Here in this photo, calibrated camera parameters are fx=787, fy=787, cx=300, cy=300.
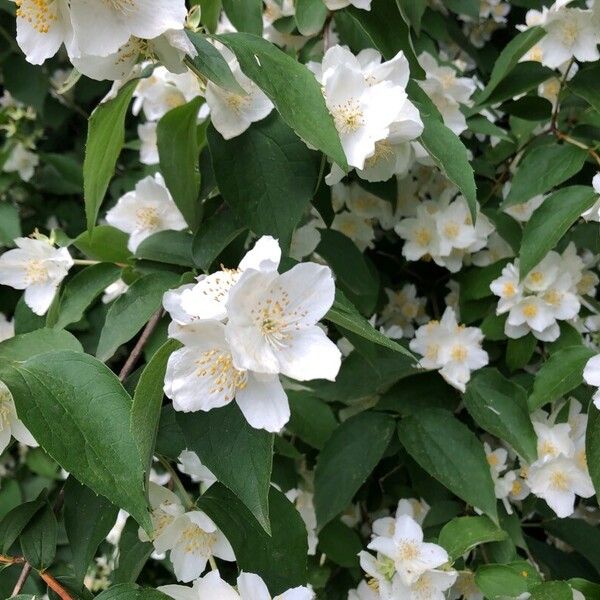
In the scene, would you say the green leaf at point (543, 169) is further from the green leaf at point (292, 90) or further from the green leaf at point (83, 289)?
the green leaf at point (83, 289)

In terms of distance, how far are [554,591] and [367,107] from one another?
0.67 metres

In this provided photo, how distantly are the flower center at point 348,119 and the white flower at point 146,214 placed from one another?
454mm

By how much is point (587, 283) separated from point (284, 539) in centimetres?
84

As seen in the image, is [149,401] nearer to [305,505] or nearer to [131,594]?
[131,594]

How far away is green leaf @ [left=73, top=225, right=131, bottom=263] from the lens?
4.55 ft

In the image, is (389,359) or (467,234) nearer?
(389,359)

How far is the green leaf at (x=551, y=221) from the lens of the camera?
1211 mm

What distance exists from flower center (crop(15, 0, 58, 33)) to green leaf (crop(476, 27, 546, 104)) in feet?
2.52

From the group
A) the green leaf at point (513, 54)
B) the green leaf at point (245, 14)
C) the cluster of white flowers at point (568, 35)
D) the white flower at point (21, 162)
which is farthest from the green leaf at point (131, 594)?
the white flower at point (21, 162)

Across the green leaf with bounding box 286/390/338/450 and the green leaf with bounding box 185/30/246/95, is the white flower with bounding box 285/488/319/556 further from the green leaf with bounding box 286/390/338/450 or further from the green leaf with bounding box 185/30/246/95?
the green leaf with bounding box 185/30/246/95

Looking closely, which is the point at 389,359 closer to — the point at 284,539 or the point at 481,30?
the point at 284,539

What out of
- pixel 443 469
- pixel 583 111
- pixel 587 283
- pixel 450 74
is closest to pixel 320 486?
pixel 443 469

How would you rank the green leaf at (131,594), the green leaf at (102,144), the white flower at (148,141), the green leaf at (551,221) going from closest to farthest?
the green leaf at (131,594) < the green leaf at (102,144) < the green leaf at (551,221) < the white flower at (148,141)

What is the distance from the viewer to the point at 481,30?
201cm
